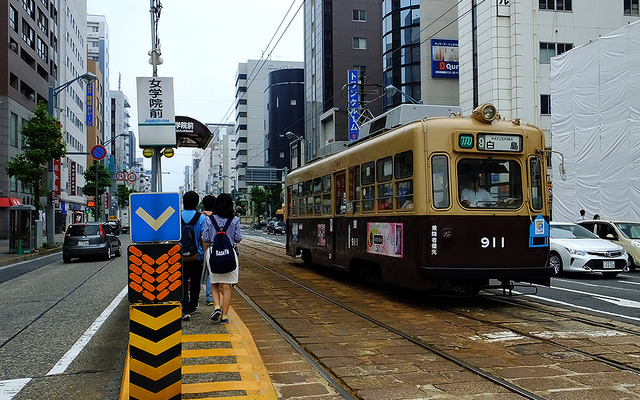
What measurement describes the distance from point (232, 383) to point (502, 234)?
18.3 ft

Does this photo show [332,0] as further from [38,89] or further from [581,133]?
[581,133]

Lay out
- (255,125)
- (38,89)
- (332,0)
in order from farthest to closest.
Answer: (255,125) < (332,0) < (38,89)

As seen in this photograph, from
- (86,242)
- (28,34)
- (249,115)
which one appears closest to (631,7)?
(86,242)

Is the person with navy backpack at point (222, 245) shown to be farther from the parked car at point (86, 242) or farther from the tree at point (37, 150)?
the tree at point (37, 150)

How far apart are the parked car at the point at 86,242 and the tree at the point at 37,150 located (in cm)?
698

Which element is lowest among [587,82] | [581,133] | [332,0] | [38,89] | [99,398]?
[99,398]

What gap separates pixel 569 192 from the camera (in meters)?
30.0

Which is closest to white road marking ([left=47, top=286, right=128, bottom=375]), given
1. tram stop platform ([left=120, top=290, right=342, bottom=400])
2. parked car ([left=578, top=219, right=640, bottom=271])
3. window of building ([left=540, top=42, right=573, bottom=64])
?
tram stop platform ([left=120, top=290, right=342, bottom=400])

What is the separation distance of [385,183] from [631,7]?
1423 inches

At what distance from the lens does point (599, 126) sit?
27.9m

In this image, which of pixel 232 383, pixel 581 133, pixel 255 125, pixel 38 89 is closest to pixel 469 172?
pixel 232 383

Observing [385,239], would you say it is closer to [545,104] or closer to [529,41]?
[529,41]

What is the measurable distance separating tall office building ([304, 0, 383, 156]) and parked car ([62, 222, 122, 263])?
42.4m

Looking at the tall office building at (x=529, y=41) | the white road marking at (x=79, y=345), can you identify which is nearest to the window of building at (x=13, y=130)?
the tall office building at (x=529, y=41)
